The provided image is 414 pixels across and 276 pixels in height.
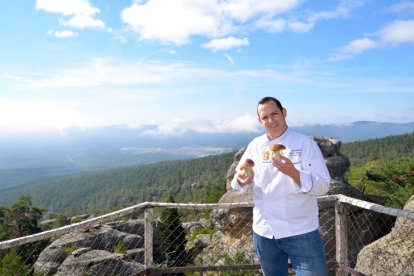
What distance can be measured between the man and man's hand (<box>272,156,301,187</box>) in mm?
23

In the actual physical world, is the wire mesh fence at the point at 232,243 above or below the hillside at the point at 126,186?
above

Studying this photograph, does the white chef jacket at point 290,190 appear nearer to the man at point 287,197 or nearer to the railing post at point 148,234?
the man at point 287,197

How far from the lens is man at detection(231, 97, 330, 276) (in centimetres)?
297

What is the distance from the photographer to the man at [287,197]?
2.97 meters

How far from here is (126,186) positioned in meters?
A: 155

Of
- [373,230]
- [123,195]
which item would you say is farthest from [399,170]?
[123,195]

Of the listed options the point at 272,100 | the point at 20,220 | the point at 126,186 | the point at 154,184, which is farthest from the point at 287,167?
the point at 126,186

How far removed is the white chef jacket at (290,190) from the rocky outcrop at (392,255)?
9.32ft

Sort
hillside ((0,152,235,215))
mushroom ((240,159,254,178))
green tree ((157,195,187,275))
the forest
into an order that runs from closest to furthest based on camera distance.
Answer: mushroom ((240,159,254,178)) < green tree ((157,195,187,275)) < the forest < hillside ((0,152,235,215))

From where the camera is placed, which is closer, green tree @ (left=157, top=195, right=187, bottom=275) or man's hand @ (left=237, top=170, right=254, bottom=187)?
man's hand @ (left=237, top=170, right=254, bottom=187)

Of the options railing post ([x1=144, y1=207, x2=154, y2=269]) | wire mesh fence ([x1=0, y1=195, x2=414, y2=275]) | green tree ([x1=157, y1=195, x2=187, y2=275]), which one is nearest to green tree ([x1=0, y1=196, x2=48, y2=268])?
green tree ([x1=157, y1=195, x2=187, y2=275])

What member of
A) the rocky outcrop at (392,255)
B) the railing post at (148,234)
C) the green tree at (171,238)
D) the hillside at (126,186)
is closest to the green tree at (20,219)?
the green tree at (171,238)

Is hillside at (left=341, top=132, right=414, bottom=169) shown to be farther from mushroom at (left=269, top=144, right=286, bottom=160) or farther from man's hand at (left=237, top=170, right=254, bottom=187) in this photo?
mushroom at (left=269, top=144, right=286, bottom=160)

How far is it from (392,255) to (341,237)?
53.9 inches
